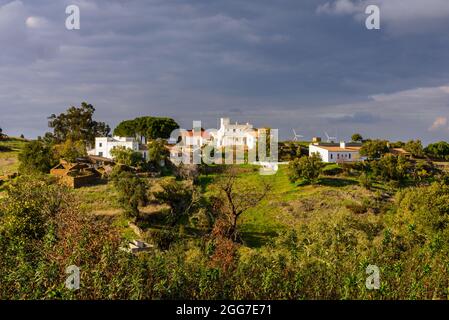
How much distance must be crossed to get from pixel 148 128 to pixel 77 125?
48.6 feet

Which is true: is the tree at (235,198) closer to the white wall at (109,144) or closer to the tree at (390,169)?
the tree at (390,169)

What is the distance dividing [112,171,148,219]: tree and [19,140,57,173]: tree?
16.2 metres

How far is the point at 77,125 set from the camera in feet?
300

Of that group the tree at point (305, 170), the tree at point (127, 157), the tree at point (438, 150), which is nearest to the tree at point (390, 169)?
the tree at point (305, 170)

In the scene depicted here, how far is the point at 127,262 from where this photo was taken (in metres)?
13.4

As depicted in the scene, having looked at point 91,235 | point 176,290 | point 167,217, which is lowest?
point 167,217

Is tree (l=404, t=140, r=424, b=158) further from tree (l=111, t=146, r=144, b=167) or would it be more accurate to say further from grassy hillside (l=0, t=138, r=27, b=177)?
grassy hillside (l=0, t=138, r=27, b=177)

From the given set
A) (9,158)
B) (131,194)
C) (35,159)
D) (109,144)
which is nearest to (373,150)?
(109,144)

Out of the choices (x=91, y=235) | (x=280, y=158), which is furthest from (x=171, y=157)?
(x=91, y=235)

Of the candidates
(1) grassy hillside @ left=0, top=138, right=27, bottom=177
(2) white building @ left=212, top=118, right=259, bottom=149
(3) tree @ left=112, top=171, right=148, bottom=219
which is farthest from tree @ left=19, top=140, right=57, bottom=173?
(2) white building @ left=212, top=118, right=259, bottom=149

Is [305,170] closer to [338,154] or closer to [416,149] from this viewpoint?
[338,154]
